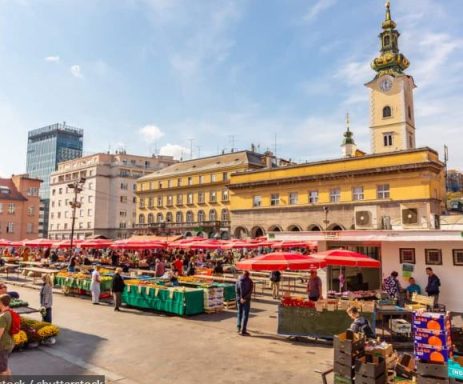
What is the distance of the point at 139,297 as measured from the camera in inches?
672

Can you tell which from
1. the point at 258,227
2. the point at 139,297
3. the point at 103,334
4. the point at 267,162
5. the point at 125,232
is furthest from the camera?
the point at 125,232

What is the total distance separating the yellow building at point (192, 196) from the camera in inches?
2458

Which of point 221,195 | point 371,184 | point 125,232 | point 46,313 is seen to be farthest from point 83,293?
point 125,232

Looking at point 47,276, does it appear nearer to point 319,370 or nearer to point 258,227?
point 319,370

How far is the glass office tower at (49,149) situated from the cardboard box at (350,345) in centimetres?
14564

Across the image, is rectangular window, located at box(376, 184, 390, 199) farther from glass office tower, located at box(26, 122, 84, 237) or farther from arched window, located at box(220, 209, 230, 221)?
glass office tower, located at box(26, 122, 84, 237)

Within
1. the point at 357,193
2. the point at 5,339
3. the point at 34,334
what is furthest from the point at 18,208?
the point at 5,339

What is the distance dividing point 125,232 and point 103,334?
3095 inches

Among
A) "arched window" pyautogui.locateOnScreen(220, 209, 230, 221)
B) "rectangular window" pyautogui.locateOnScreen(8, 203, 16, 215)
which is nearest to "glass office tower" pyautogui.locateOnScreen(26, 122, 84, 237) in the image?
"rectangular window" pyautogui.locateOnScreen(8, 203, 16, 215)

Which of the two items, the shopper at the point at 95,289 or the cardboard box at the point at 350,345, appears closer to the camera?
the cardboard box at the point at 350,345

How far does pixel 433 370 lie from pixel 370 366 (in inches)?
42.5

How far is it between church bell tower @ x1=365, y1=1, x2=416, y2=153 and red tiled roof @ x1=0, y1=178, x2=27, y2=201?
2320 inches

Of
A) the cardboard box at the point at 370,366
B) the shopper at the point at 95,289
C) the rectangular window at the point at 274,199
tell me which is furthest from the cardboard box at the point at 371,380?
the rectangular window at the point at 274,199

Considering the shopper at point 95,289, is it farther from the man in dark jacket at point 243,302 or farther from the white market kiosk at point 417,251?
the white market kiosk at point 417,251
